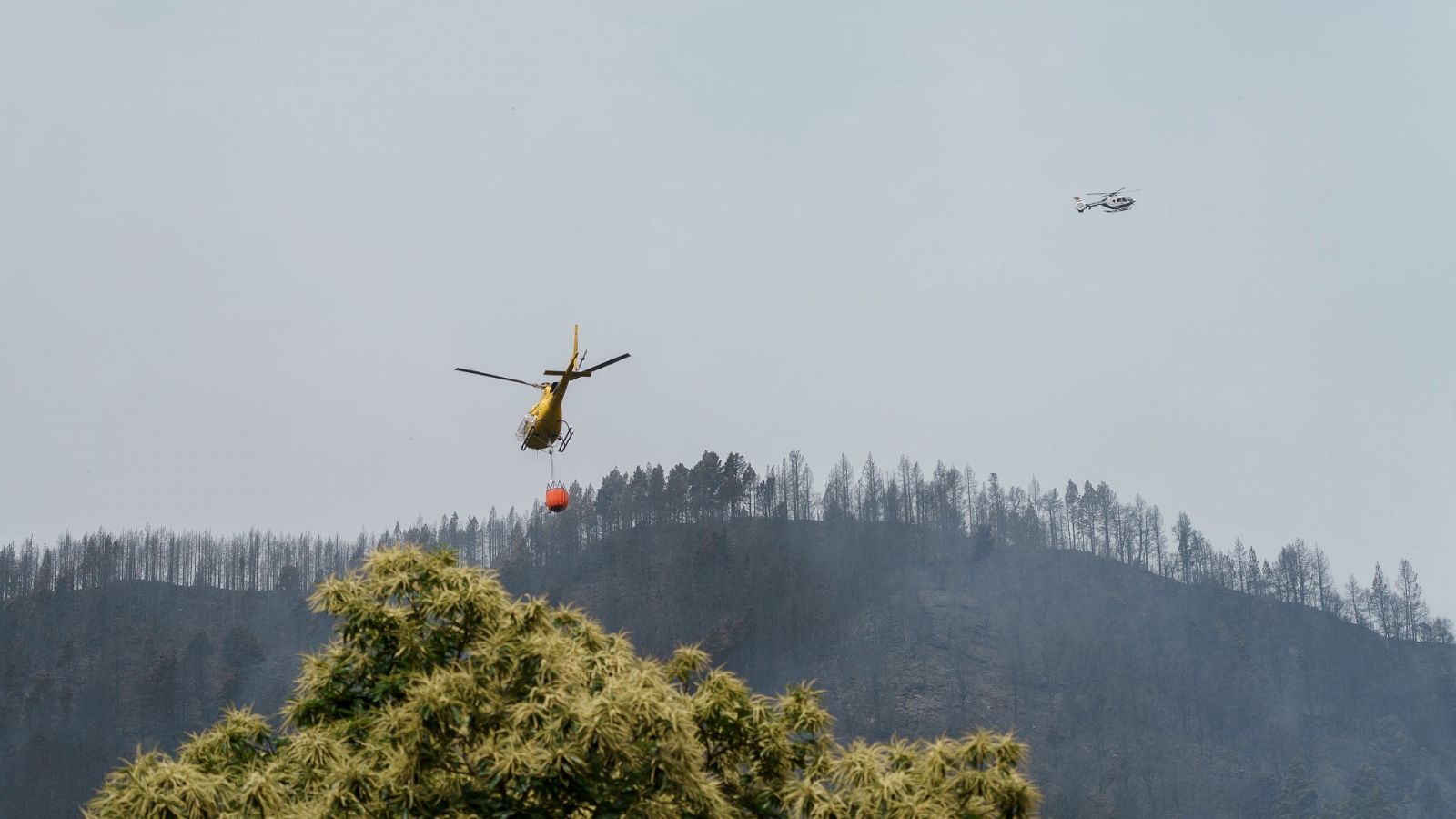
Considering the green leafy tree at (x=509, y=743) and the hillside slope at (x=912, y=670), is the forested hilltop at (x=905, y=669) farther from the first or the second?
the green leafy tree at (x=509, y=743)

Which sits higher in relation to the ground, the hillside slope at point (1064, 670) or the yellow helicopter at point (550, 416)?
the yellow helicopter at point (550, 416)

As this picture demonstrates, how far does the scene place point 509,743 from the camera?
16.6 metres

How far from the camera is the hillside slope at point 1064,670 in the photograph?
15538 cm

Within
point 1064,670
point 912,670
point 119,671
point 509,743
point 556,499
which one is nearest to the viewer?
point 509,743

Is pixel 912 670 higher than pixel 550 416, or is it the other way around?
pixel 550 416

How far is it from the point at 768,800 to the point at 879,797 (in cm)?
274

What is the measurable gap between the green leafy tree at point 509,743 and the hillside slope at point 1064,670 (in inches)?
5030

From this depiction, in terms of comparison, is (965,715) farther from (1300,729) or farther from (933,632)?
(1300,729)

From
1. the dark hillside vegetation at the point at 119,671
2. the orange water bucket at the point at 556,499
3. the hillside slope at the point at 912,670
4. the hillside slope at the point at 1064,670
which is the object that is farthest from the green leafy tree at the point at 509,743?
the dark hillside vegetation at the point at 119,671

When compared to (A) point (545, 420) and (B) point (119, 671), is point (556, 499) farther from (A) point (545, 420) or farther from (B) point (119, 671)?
(B) point (119, 671)

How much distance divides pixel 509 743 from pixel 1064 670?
168 m

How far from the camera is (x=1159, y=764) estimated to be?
15612 centimetres

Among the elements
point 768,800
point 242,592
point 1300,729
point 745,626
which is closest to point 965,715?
point 745,626

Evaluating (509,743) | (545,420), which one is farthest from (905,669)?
(509,743)
